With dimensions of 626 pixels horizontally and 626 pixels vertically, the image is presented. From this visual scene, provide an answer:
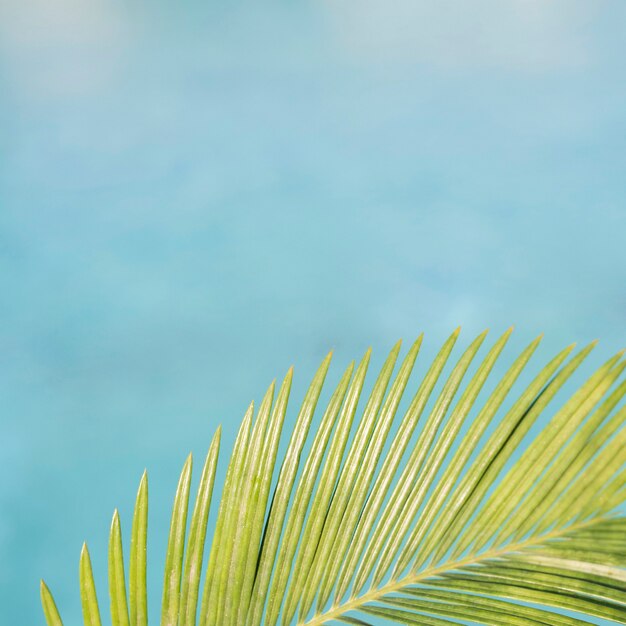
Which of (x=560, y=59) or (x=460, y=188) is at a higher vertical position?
(x=560, y=59)

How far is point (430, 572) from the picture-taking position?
0.89 metres

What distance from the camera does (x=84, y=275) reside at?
24.6 ft

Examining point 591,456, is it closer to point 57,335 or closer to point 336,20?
point 57,335

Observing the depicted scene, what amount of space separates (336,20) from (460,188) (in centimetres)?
248

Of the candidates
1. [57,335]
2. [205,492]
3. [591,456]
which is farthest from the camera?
[57,335]

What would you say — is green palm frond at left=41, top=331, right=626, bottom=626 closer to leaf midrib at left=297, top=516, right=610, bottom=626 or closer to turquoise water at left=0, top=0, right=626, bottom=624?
leaf midrib at left=297, top=516, right=610, bottom=626

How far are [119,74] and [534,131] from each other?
4538 millimetres

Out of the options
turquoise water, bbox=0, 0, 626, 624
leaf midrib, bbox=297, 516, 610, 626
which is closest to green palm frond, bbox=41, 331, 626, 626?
leaf midrib, bbox=297, 516, 610, 626

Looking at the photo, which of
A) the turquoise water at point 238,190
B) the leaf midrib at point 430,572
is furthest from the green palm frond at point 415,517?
the turquoise water at point 238,190

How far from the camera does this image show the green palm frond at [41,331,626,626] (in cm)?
81

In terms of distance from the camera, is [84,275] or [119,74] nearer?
[84,275]

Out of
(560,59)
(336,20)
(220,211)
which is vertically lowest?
(220,211)

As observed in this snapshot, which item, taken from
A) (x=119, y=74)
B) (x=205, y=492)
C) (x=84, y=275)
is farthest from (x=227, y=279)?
(x=205, y=492)

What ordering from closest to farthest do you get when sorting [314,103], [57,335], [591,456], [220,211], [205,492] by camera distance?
1. [591,456]
2. [205,492]
3. [57,335]
4. [220,211]
5. [314,103]
